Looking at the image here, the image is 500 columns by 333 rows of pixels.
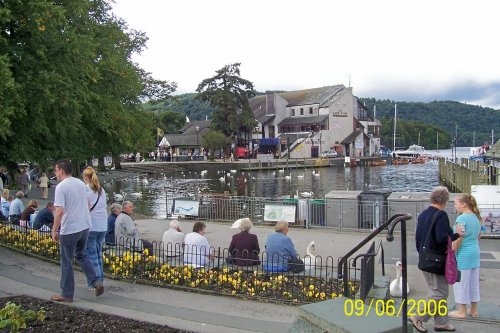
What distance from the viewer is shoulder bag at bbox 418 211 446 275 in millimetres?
6586

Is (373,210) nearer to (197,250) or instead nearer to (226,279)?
(197,250)

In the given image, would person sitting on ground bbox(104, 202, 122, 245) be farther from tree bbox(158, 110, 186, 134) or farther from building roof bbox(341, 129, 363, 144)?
tree bbox(158, 110, 186, 134)

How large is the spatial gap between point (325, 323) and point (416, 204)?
13.7 m

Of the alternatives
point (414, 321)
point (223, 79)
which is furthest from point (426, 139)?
point (414, 321)

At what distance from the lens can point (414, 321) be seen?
6.61m

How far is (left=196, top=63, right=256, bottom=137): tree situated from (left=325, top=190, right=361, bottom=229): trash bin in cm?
7468

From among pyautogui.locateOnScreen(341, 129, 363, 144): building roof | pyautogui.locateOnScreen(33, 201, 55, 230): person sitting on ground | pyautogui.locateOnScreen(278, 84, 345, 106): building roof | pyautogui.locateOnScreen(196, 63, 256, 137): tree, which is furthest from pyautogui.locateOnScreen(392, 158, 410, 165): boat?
pyautogui.locateOnScreen(33, 201, 55, 230): person sitting on ground

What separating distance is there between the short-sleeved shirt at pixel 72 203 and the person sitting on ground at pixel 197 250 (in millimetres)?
2892

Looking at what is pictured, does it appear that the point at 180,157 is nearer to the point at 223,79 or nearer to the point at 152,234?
the point at 223,79

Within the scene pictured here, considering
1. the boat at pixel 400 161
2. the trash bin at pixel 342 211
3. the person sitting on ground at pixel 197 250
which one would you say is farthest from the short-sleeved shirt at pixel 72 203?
the boat at pixel 400 161

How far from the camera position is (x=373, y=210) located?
61.0ft

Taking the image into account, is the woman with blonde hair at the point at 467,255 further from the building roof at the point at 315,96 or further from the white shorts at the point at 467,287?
the building roof at the point at 315,96

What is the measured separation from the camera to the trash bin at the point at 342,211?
18.9 meters

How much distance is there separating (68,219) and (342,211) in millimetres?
13023
